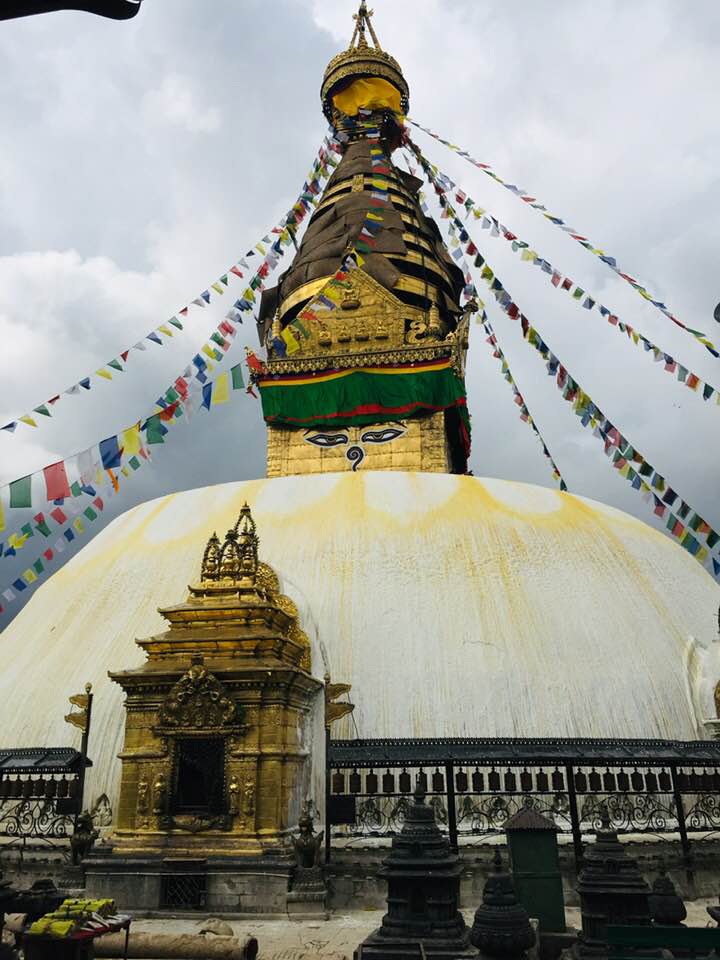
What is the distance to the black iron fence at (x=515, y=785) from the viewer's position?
6.61 m

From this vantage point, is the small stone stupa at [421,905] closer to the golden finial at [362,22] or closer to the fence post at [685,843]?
the fence post at [685,843]

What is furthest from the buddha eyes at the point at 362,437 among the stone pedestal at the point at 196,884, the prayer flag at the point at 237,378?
the stone pedestal at the point at 196,884

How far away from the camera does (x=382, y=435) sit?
53.5ft

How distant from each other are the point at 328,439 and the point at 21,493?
8.70m

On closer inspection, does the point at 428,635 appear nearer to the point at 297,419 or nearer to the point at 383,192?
the point at 297,419

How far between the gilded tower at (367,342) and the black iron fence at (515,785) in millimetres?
9010

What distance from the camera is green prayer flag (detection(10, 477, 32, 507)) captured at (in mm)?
8578

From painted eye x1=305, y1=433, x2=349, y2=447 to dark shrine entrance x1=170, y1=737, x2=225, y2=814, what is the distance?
10420mm

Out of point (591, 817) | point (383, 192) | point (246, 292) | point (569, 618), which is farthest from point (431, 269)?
point (591, 817)

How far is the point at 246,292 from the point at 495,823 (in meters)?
11.9

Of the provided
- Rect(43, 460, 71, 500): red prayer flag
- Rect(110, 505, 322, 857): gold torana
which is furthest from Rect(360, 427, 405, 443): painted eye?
Rect(110, 505, 322, 857): gold torana


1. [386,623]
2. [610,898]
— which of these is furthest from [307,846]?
[386,623]

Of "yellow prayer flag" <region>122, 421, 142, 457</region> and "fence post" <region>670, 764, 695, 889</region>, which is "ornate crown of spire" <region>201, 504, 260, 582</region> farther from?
"fence post" <region>670, 764, 695, 889</region>

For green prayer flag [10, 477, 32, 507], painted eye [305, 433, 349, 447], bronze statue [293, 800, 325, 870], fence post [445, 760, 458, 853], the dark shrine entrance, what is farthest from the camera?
→ painted eye [305, 433, 349, 447]
